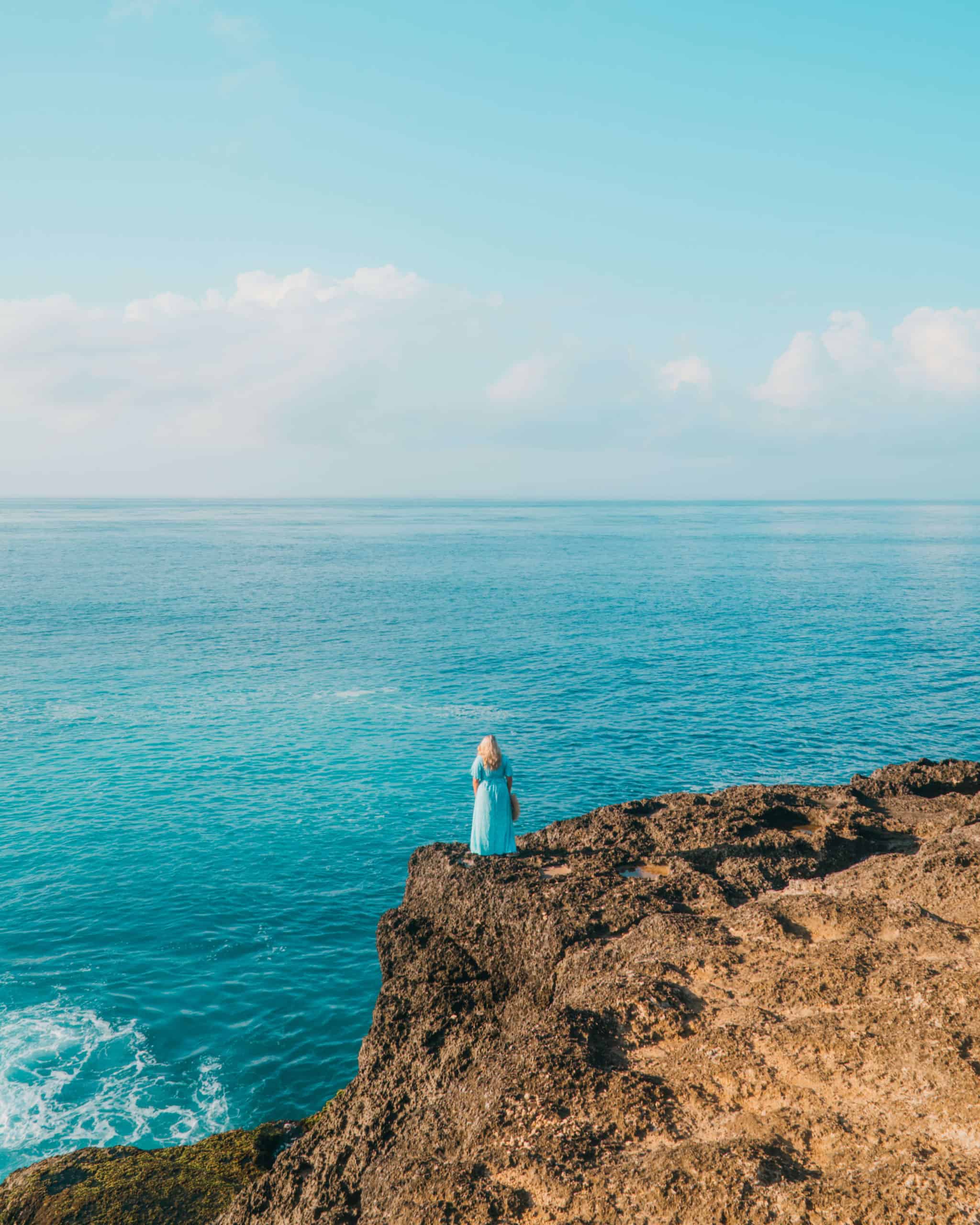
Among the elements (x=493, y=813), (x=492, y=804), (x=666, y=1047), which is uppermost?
(x=492, y=804)

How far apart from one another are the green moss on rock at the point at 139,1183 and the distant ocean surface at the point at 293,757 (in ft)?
5.68

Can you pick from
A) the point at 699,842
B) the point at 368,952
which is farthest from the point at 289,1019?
the point at 699,842

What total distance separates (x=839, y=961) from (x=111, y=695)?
49.1 meters

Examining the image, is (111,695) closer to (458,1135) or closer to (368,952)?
(368,952)

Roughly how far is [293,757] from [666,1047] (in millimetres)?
33216

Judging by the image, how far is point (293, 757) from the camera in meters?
41.2

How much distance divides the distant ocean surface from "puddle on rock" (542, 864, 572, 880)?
7.71 m

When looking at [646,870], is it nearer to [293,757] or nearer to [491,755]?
[491,755]

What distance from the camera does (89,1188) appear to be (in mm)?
14977

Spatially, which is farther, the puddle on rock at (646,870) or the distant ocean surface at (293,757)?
the distant ocean surface at (293,757)

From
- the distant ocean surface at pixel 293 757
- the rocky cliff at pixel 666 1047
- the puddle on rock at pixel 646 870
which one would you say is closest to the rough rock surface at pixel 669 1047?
the rocky cliff at pixel 666 1047

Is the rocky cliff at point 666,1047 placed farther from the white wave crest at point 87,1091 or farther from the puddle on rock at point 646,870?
the white wave crest at point 87,1091

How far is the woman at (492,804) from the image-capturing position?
55.2 feet

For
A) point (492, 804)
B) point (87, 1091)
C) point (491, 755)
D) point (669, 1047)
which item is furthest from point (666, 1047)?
point (87, 1091)
